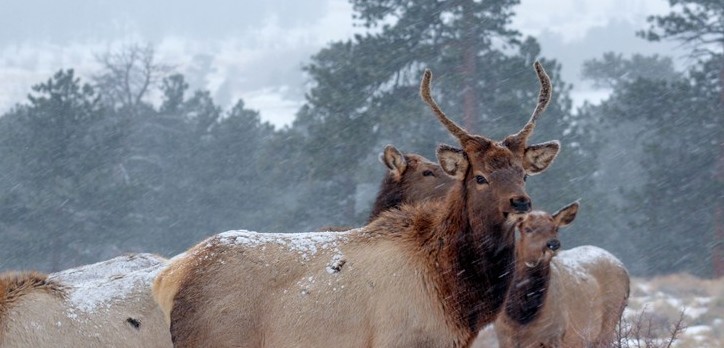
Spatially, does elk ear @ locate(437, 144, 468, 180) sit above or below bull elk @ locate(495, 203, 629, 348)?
above

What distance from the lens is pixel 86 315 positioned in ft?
23.4

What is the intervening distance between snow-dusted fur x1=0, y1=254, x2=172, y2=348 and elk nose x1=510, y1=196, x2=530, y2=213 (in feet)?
9.68

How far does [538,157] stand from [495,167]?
47cm

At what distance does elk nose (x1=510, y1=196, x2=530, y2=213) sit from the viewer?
17.8 ft

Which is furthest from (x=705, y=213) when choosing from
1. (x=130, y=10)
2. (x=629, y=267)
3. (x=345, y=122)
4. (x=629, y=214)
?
(x=130, y=10)

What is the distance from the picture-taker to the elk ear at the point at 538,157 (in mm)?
5969

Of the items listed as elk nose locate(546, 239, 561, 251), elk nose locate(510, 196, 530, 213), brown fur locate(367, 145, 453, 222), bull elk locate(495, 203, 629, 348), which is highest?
brown fur locate(367, 145, 453, 222)

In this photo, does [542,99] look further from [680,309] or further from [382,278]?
[680,309]

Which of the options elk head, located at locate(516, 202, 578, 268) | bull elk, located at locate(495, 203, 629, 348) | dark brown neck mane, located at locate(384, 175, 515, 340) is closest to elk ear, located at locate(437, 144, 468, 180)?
dark brown neck mane, located at locate(384, 175, 515, 340)

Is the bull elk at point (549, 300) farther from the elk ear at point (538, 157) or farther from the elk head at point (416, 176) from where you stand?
the elk ear at point (538, 157)

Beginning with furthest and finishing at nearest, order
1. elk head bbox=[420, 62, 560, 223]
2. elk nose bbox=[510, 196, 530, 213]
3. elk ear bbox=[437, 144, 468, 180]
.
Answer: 1. elk ear bbox=[437, 144, 468, 180]
2. elk head bbox=[420, 62, 560, 223]
3. elk nose bbox=[510, 196, 530, 213]

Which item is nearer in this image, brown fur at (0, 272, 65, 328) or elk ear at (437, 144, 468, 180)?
elk ear at (437, 144, 468, 180)

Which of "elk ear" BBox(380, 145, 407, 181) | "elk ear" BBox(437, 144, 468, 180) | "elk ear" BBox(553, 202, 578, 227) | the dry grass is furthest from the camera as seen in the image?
the dry grass

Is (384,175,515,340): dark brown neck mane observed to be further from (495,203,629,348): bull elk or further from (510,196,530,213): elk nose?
(495,203,629,348): bull elk
